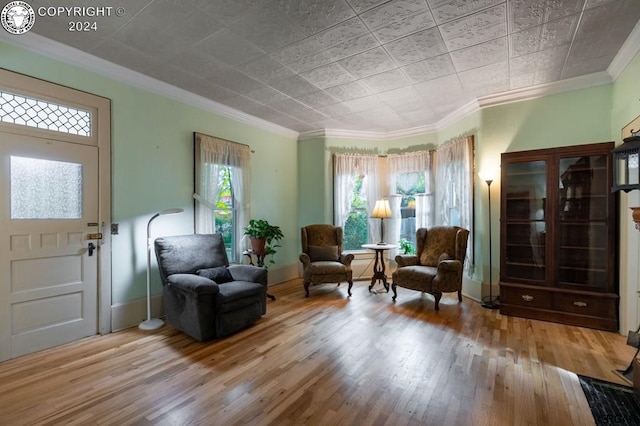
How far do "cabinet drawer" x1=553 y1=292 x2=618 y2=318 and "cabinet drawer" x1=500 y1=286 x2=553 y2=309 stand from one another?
8 cm

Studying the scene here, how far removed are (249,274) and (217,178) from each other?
155 centimetres

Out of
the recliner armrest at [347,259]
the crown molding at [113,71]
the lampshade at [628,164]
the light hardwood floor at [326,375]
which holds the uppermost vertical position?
the crown molding at [113,71]

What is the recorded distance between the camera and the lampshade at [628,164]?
235cm

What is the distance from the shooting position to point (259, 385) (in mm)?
2146

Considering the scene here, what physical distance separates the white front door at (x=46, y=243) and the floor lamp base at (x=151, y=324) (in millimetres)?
418

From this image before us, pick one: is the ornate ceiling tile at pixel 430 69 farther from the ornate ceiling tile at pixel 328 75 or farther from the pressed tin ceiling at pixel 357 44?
the ornate ceiling tile at pixel 328 75

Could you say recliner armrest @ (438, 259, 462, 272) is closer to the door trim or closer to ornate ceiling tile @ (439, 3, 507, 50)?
ornate ceiling tile @ (439, 3, 507, 50)

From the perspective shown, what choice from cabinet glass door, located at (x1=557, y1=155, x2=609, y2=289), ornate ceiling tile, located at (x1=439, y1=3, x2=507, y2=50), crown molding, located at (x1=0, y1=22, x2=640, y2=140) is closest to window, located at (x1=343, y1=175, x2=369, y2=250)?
crown molding, located at (x1=0, y1=22, x2=640, y2=140)

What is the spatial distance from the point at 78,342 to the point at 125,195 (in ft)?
5.07

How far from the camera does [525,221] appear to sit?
364 centimetres

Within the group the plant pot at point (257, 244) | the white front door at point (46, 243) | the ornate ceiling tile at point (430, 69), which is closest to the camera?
the white front door at point (46, 243)

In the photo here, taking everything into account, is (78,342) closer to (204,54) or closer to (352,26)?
(204,54)

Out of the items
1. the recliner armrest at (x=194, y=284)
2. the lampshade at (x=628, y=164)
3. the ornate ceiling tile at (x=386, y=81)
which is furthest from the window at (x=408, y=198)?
the recliner armrest at (x=194, y=284)

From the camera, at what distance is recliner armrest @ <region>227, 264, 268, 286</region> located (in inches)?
134
